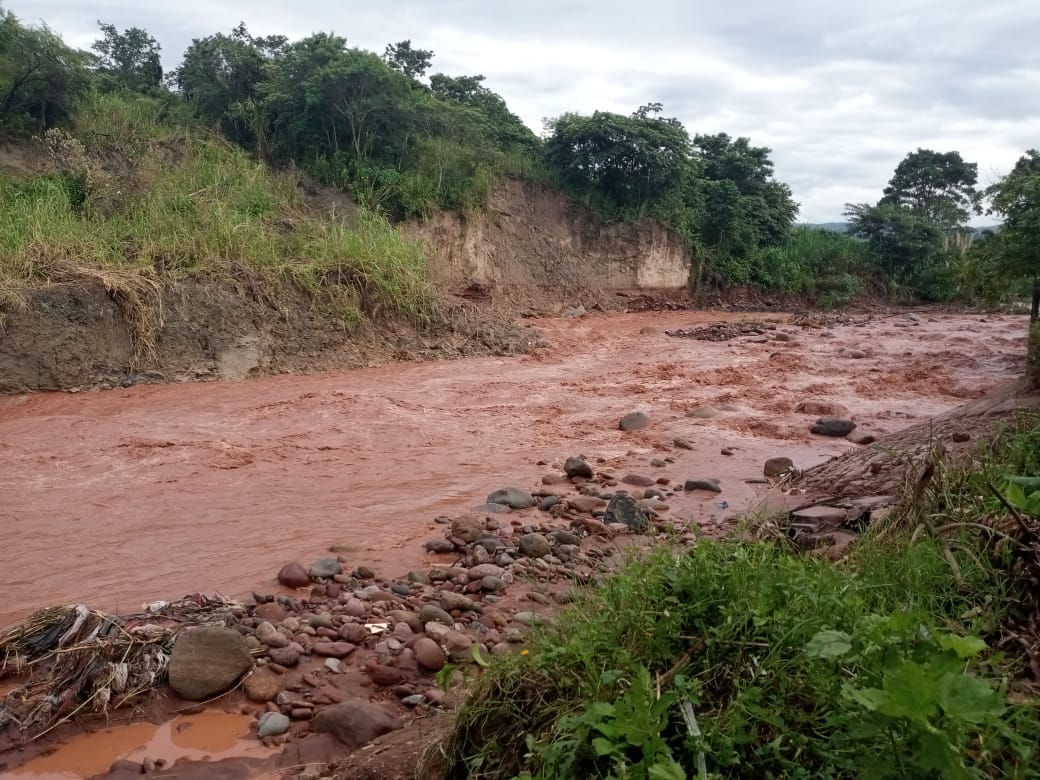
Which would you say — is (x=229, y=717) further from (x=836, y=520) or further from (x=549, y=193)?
(x=549, y=193)

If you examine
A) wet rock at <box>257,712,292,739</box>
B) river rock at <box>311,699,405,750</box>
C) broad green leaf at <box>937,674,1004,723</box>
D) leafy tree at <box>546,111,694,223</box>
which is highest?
leafy tree at <box>546,111,694,223</box>

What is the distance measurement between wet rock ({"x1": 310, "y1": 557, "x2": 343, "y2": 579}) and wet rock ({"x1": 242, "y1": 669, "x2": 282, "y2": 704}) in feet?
3.79

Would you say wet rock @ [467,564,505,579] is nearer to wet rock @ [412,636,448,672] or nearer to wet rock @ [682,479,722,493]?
wet rock @ [412,636,448,672]

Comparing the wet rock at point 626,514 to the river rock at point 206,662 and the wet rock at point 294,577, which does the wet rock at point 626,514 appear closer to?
the wet rock at point 294,577

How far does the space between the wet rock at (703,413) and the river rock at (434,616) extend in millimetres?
6183

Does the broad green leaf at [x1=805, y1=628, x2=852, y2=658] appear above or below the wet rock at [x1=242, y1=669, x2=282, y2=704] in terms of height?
above

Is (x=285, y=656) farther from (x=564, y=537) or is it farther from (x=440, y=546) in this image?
(x=564, y=537)

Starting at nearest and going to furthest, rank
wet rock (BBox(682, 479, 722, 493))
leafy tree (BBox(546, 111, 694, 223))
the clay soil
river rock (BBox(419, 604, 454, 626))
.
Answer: river rock (BBox(419, 604, 454, 626)) < the clay soil < wet rock (BBox(682, 479, 722, 493)) < leafy tree (BBox(546, 111, 694, 223))

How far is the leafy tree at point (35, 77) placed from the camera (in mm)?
15117

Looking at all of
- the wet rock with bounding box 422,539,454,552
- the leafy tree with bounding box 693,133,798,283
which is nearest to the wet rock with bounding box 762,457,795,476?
the wet rock with bounding box 422,539,454,552

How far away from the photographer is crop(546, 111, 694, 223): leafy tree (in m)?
22.5

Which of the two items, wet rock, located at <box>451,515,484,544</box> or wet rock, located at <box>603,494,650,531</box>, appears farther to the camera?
wet rock, located at <box>603,494,650,531</box>

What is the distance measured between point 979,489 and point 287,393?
360 inches

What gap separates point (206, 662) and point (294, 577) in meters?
1.14
